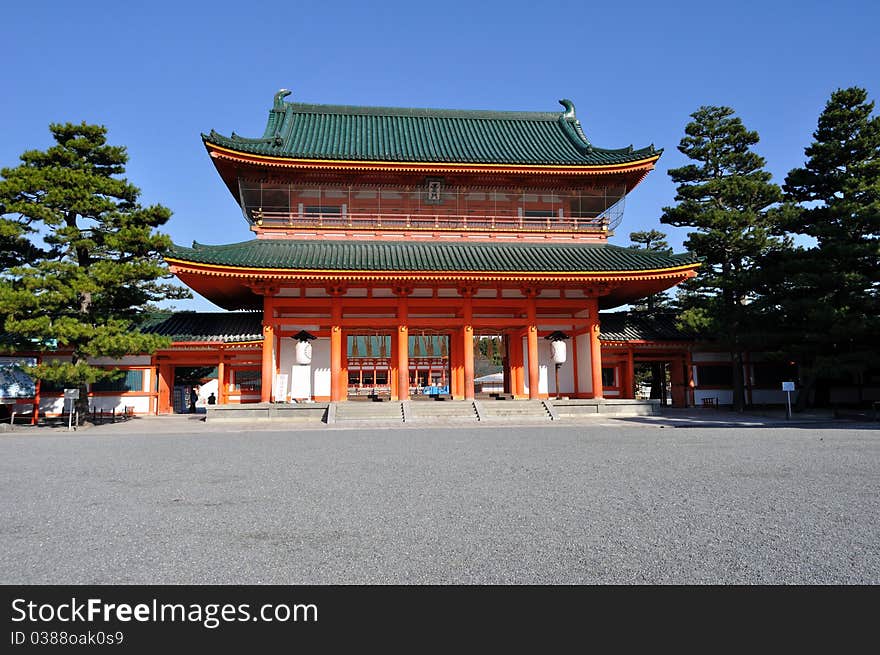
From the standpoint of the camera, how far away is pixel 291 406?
1908 centimetres

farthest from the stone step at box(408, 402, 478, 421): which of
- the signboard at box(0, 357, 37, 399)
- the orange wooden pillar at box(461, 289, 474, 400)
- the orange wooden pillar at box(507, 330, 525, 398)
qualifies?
the signboard at box(0, 357, 37, 399)

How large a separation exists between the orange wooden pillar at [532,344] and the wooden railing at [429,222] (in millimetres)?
3469

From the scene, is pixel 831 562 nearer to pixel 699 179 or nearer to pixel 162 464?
pixel 162 464

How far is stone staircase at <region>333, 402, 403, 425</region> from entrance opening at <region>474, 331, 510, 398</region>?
18.2 feet

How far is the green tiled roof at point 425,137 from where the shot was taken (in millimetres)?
21953

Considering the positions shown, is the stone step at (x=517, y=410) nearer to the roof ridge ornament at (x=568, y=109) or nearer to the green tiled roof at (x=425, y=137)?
the green tiled roof at (x=425, y=137)

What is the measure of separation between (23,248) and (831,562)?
2377 centimetres

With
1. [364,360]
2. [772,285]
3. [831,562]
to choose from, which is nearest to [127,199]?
[364,360]

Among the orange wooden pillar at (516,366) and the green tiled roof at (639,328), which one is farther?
the green tiled roof at (639,328)

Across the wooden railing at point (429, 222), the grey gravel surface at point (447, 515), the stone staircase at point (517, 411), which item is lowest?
the grey gravel surface at point (447, 515)

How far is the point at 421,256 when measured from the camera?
809 inches

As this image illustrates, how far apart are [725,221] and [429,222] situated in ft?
39.6

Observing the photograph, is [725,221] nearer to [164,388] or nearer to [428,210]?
[428,210]

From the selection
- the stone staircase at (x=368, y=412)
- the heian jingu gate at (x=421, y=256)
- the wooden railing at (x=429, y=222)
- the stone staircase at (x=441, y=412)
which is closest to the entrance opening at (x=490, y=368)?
the heian jingu gate at (x=421, y=256)
